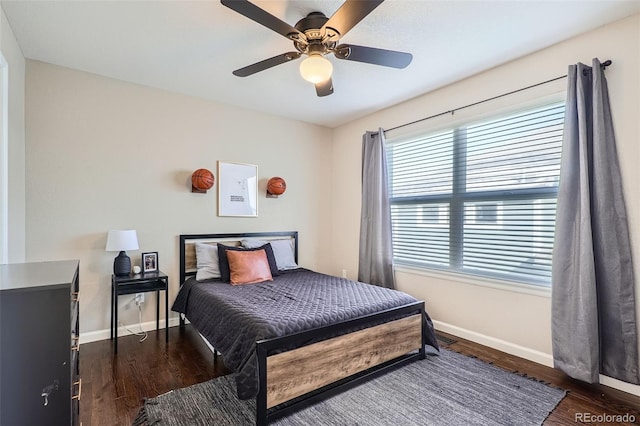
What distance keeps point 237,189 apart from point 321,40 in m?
2.24

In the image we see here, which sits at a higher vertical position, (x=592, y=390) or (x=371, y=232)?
(x=371, y=232)

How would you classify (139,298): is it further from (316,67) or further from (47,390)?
(316,67)

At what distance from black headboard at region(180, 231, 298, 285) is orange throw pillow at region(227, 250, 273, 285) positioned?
A: 0.51m

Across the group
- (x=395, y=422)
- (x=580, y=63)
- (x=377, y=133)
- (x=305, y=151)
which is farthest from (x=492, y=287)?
(x=305, y=151)

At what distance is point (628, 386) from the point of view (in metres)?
2.13

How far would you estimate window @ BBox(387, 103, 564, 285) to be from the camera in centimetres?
260

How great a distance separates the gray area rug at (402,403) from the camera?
1.85 metres

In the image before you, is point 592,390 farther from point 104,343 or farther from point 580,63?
point 104,343

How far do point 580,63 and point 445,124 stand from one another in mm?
1180

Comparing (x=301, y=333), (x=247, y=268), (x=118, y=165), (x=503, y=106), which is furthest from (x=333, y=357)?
(x=118, y=165)

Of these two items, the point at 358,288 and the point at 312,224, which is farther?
the point at 312,224

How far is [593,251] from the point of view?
218 centimetres
